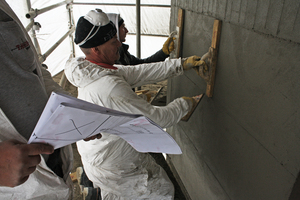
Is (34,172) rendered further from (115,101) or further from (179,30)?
(179,30)

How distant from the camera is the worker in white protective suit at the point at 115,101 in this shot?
159 centimetres

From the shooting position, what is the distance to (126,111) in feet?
5.08

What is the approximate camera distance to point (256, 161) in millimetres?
1305

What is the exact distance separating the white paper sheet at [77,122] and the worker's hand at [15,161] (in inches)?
2.0

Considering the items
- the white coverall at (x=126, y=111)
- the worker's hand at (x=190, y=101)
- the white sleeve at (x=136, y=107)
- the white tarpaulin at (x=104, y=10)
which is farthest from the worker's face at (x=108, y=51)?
the white tarpaulin at (x=104, y=10)

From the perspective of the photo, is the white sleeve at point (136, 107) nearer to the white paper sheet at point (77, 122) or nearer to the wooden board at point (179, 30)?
the white paper sheet at point (77, 122)

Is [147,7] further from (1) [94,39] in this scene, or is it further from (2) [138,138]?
(2) [138,138]

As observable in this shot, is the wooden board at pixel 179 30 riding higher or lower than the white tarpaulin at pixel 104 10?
higher

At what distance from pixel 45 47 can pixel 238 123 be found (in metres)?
5.70

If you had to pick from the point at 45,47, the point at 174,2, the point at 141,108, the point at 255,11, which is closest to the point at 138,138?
the point at 141,108

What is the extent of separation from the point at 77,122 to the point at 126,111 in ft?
2.44

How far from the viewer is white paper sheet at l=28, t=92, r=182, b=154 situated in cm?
71

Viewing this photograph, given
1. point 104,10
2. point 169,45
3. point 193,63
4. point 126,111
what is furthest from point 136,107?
point 104,10

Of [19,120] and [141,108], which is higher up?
[19,120]
